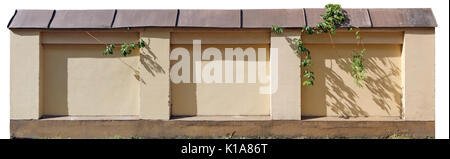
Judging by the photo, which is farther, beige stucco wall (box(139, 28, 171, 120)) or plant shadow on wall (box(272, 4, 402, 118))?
plant shadow on wall (box(272, 4, 402, 118))

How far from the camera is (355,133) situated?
7562 mm

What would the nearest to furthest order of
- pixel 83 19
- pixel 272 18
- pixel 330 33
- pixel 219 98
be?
pixel 330 33 → pixel 272 18 → pixel 83 19 → pixel 219 98

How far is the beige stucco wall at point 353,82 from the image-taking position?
764 centimetres

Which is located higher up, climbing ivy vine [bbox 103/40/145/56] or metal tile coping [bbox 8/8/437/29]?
metal tile coping [bbox 8/8/437/29]

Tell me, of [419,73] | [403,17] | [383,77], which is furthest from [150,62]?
[419,73]

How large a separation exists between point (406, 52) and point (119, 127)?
558 centimetres

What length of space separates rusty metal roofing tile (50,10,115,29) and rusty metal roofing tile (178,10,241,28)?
55.6 inches

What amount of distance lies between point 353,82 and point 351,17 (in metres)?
1.24

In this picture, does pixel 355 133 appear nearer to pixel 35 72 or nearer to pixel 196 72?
pixel 196 72

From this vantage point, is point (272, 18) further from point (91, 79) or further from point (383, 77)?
point (91, 79)

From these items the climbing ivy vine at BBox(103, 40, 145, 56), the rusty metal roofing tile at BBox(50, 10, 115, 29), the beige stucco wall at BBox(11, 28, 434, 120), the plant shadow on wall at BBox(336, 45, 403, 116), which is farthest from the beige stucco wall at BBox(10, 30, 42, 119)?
the plant shadow on wall at BBox(336, 45, 403, 116)

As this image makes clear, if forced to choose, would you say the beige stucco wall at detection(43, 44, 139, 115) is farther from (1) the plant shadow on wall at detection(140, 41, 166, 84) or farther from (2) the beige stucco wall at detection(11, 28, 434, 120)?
(1) the plant shadow on wall at detection(140, 41, 166, 84)

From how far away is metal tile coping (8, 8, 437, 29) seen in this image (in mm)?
7430

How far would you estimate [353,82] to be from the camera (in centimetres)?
767
